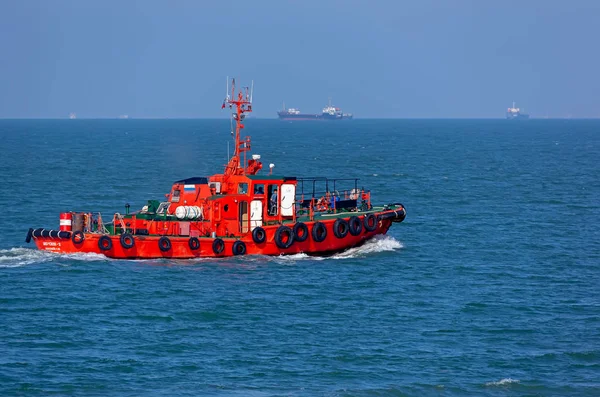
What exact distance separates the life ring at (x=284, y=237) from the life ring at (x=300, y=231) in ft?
0.61

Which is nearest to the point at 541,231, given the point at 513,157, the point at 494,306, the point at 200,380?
the point at 494,306

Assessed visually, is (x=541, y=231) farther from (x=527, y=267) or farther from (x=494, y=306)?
(x=494, y=306)

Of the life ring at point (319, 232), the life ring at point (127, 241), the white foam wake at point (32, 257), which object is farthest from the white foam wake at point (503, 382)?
the white foam wake at point (32, 257)

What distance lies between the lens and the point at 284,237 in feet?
134

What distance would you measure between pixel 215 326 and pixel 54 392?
7.19 meters

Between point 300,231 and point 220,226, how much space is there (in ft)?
11.2

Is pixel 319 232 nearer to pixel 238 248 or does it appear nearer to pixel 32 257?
pixel 238 248

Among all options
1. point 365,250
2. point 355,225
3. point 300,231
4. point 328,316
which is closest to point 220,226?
point 300,231

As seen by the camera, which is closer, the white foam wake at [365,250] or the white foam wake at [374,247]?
the white foam wake at [365,250]

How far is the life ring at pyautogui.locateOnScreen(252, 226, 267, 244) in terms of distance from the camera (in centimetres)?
4050

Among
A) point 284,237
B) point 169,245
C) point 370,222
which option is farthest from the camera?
point 370,222

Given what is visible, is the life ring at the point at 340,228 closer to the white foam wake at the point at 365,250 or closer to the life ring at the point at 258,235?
the white foam wake at the point at 365,250

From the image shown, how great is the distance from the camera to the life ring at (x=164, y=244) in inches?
1570

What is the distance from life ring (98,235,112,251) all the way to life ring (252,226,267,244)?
597cm
